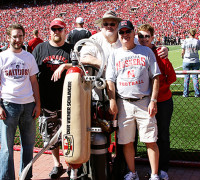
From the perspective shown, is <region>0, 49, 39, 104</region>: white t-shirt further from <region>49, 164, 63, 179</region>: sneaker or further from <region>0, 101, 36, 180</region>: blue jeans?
<region>49, 164, 63, 179</region>: sneaker

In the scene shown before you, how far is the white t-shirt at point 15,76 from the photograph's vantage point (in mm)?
3365

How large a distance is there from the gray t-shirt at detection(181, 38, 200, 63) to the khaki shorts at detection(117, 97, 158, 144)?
20.0 feet

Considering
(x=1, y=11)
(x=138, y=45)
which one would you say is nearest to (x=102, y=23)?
(x=138, y=45)

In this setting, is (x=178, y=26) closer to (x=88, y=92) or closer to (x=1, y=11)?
(x=1, y=11)

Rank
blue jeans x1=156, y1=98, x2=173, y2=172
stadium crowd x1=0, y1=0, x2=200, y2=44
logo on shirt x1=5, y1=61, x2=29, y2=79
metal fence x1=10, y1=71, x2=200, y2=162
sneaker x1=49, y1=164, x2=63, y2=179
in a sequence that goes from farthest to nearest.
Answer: stadium crowd x1=0, y1=0, x2=200, y2=44, metal fence x1=10, y1=71, x2=200, y2=162, sneaker x1=49, y1=164, x2=63, y2=179, blue jeans x1=156, y1=98, x2=173, y2=172, logo on shirt x1=5, y1=61, x2=29, y2=79

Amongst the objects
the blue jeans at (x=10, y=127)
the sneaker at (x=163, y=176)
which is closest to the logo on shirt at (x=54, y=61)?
the blue jeans at (x=10, y=127)

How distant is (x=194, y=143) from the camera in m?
5.17

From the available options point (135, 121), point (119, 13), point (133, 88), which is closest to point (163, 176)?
point (135, 121)

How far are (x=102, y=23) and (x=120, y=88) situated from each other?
912 mm

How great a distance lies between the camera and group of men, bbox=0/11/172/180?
3.27 m

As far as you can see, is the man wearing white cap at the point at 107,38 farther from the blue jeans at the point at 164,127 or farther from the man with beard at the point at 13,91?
the blue jeans at the point at 164,127

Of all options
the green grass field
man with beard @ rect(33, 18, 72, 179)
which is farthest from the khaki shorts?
the green grass field

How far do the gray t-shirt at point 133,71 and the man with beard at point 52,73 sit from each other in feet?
2.42

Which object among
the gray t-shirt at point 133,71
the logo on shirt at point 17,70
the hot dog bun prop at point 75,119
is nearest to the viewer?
the hot dog bun prop at point 75,119
